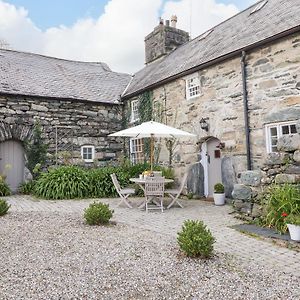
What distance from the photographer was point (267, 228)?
583 centimetres

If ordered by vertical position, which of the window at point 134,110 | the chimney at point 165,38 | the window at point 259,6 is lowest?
the window at point 134,110

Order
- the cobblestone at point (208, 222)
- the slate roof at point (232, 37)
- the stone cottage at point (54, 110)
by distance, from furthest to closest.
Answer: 1. the stone cottage at point (54, 110)
2. the slate roof at point (232, 37)
3. the cobblestone at point (208, 222)

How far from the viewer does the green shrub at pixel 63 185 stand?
10625 millimetres

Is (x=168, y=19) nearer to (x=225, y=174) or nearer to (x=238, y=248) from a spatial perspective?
(x=225, y=174)

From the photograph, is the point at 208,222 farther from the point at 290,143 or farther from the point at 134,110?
the point at 134,110

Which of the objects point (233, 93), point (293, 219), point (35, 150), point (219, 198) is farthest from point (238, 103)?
point (35, 150)

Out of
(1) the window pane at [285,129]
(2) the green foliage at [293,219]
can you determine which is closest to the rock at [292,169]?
(2) the green foliage at [293,219]

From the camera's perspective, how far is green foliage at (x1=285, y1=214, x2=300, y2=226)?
16.5 ft

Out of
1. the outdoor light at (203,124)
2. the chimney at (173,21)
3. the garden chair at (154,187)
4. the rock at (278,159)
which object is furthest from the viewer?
the chimney at (173,21)

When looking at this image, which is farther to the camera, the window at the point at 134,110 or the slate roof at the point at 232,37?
the window at the point at 134,110

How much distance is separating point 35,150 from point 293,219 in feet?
33.8

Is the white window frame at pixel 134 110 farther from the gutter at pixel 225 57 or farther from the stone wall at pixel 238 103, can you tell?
the stone wall at pixel 238 103

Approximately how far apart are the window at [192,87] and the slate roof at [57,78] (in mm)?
4578

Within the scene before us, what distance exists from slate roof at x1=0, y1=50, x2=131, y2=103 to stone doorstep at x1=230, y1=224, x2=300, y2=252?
9690 millimetres
